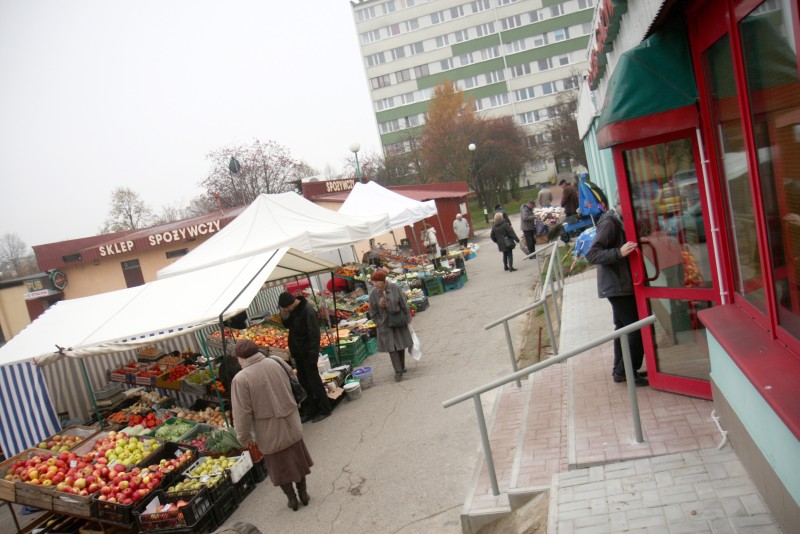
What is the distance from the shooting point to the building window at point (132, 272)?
83.3 feet

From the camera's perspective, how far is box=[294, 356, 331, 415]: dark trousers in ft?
25.7

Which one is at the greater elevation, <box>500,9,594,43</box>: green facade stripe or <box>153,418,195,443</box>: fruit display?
<box>500,9,594,43</box>: green facade stripe

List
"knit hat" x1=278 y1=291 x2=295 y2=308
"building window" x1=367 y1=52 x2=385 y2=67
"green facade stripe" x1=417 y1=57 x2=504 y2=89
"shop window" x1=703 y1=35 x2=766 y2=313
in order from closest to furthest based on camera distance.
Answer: "shop window" x1=703 y1=35 x2=766 y2=313 → "knit hat" x1=278 y1=291 x2=295 y2=308 → "green facade stripe" x1=417 y1=57 x2=504 y2=89 → "building window" x1=367 y1=52 x2=385 y2=67

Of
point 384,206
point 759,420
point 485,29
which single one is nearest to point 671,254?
point 759,420

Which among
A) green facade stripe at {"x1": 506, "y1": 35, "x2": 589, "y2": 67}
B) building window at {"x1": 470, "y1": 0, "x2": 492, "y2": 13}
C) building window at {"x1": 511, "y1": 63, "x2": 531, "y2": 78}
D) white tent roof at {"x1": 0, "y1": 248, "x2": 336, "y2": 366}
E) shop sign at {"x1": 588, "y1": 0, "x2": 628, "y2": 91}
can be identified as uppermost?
building window at {"x1": 470, "y1": 0, "x2": 492, "y2": 13}

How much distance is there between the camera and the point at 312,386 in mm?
7914

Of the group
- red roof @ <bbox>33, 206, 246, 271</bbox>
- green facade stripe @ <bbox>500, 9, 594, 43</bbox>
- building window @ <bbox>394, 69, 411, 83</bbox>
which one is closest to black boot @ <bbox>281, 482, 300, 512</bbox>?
red roof @ <bbox>33, 206, 246, 271</bbox>

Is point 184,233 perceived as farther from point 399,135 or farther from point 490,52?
point 490,52

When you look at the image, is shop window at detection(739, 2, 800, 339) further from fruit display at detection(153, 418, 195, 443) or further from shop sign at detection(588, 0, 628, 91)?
fruit display at detection(153, 418, 195, 443)

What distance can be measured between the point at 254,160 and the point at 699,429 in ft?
118

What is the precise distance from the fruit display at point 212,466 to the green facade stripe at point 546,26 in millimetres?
54734

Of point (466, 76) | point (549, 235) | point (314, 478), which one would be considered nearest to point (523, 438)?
point (314, 478)

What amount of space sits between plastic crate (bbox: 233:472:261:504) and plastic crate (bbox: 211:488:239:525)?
0.06 metres

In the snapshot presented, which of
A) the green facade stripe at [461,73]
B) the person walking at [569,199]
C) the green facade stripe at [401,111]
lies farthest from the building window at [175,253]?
the green facade stripe at [401,111]
